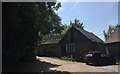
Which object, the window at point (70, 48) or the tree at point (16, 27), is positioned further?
the window at point (70, 48)

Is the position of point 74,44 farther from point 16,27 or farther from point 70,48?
point 16,27

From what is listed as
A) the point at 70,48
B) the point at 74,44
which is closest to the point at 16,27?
the point at 74,44

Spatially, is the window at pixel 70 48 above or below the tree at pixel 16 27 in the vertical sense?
below

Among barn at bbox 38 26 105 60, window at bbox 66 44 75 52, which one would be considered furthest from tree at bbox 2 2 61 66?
window at bbox 66 44 75 52

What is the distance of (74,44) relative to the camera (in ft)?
148

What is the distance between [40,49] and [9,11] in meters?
38.8

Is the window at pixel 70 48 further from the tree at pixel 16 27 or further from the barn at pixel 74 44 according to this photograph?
the tree at pixel 16 27

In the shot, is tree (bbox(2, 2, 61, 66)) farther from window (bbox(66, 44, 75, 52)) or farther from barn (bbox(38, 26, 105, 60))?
window (bbox(66, 44, 75, 52))

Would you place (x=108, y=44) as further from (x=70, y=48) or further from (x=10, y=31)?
(x=10, y=31)

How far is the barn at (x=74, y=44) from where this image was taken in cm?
4294

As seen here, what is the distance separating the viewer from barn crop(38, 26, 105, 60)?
141 feet

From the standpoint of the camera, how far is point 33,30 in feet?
73.7

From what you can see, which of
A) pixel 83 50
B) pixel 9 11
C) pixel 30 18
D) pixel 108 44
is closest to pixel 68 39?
pixel 83 50

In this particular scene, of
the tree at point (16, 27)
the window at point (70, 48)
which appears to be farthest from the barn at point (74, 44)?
the tree at point (16, 27)
